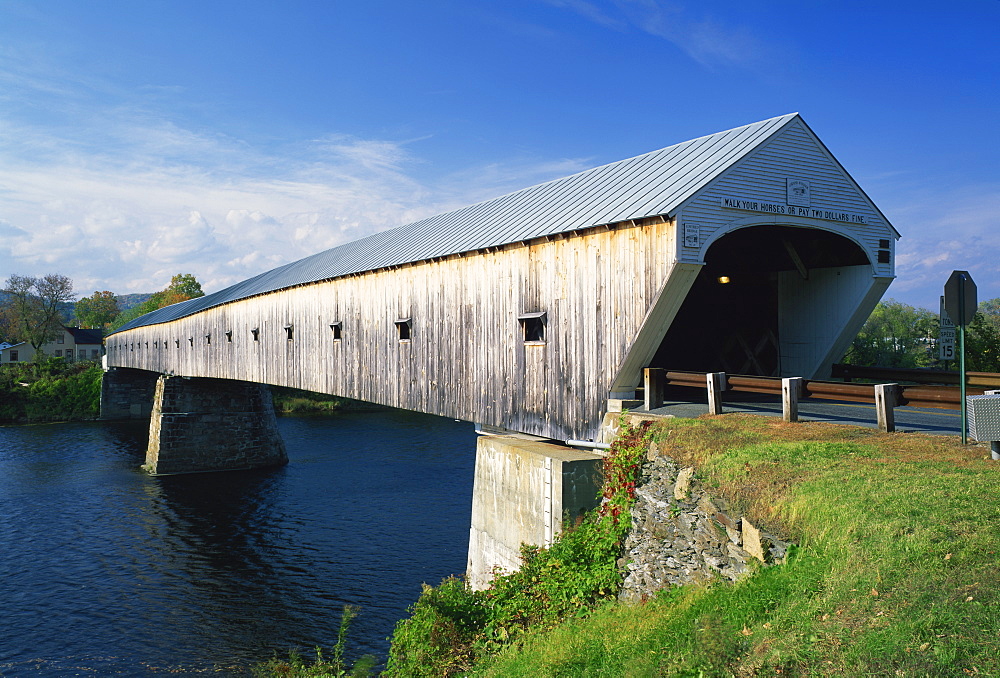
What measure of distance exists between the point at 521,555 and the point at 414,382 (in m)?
5.56

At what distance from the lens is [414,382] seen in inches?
572

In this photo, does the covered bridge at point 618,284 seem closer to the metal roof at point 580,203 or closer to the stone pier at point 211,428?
the metal roof at point 580,203

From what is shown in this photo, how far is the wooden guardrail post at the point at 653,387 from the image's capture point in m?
9.65

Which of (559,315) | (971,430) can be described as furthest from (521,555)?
(971,430)

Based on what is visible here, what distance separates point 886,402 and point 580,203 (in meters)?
5.61

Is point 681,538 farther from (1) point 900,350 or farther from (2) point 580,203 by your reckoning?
(1) point 900,350

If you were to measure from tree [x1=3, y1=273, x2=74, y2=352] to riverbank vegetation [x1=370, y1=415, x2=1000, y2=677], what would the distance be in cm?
7922

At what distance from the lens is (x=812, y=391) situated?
834cm

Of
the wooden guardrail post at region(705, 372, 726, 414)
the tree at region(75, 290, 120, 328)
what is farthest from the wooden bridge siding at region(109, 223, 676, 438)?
the tree at region(75, 290, 120, 328)

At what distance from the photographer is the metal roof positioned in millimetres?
9750

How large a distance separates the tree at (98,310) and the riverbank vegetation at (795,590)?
114871 mm

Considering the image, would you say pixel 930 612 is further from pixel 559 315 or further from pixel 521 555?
Answer: pixel 559 315

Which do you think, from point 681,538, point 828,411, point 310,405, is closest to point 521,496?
point 681,538

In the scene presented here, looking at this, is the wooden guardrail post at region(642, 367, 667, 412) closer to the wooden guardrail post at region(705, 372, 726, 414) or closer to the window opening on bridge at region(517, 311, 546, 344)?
the wooden guardrail post at region(705, 372, 726, 414)
